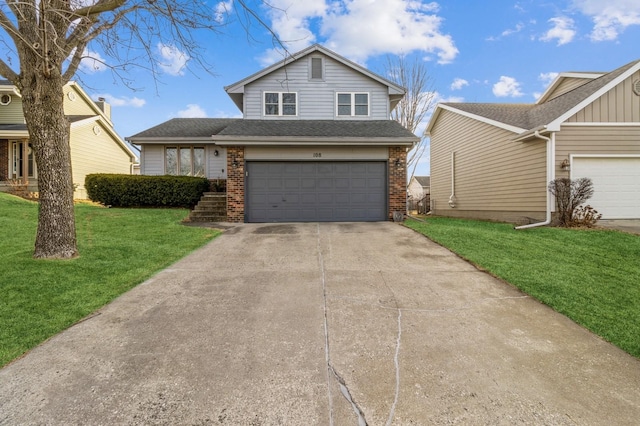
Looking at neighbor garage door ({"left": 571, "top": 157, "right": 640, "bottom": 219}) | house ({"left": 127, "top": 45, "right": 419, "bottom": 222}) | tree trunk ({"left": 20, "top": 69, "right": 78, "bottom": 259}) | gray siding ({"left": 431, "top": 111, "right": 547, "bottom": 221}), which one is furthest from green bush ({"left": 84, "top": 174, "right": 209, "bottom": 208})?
neighbor garage door ({"left": 571, "top": 157, "right": 640, "bottom": 219})

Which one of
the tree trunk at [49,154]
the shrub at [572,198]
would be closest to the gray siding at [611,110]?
the shrub at [572,198]

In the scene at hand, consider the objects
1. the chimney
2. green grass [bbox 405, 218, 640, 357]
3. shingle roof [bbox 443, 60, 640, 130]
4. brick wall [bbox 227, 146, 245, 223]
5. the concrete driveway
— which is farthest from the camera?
the chimney

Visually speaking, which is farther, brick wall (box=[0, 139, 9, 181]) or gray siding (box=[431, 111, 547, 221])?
brick wall (box=[0, 139, 9, 181])

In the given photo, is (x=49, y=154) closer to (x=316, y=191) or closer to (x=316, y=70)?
(x=316, y=191)

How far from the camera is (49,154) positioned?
5.38m

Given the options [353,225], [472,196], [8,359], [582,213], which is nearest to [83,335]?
[8,359]

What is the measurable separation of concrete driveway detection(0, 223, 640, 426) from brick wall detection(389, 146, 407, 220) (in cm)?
637

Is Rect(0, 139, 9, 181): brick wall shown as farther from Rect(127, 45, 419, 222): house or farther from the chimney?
Rect(127, 45, 419, 222): house

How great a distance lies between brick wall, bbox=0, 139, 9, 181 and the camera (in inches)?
604

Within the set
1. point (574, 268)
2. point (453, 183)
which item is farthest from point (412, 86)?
point (574, 268)

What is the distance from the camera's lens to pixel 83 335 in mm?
3135

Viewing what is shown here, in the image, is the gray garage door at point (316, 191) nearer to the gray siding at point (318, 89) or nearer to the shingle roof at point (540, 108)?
the gray siding at point (318, 89)

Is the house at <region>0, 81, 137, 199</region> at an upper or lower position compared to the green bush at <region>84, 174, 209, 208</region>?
upper

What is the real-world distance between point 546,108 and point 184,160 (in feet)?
50.5
